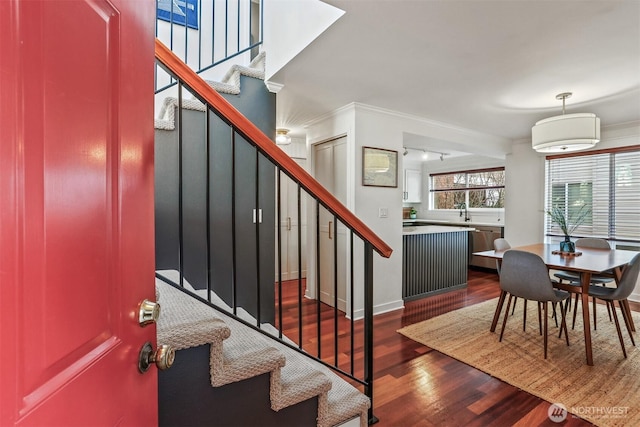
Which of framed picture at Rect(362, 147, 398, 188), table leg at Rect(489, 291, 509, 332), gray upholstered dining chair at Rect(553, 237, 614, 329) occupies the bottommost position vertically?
table leg at Rect(489, 291, 509, 332)

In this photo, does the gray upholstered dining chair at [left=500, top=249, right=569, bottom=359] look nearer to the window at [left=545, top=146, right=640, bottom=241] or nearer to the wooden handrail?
the wooden handrail

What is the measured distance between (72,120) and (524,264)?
9.58ft

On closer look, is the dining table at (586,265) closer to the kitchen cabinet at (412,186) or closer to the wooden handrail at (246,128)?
the wooden handrail at (246,128)

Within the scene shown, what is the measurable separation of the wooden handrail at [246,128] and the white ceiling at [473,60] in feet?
3.12

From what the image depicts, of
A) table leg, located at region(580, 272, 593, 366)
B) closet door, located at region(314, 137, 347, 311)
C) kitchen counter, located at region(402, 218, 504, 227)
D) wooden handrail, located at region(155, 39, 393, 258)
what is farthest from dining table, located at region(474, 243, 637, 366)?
kitchen counter, located at region(402, 218, 504, 227)

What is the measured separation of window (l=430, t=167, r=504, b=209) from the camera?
5.91 metres

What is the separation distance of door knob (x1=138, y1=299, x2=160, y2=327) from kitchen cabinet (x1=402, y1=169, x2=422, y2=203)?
6.60 meters

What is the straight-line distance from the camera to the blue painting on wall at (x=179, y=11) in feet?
9.22

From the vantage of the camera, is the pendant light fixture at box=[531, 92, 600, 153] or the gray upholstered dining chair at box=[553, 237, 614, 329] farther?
the gray upholstered dining chair at box=[553, 237, 614, 329]

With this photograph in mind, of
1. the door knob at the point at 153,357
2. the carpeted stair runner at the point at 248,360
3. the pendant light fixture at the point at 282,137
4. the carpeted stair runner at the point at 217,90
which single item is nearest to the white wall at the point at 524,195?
the pendant light fixture at the point at 282,137

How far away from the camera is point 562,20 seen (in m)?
1.75

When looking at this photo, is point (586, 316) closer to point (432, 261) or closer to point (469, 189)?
point (432, 261)

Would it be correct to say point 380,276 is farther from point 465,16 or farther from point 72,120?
point 72,120

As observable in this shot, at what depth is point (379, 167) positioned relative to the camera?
11.2ft
